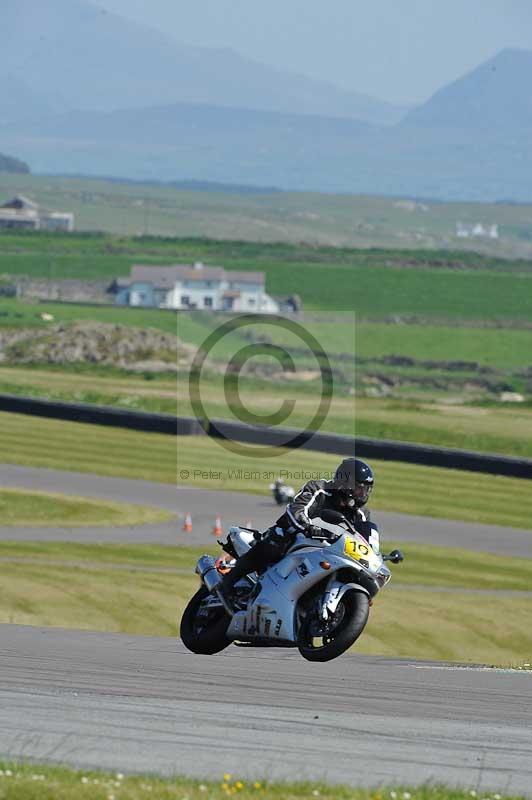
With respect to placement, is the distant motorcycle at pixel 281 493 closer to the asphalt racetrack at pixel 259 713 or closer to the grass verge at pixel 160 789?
the asphalt racetrack at pixel 259 713

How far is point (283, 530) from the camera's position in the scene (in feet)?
49.0

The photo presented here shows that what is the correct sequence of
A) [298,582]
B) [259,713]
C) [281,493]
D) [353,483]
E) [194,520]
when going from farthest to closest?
[281,493]
[194,520]
[353,483]
[298,582]
[259,713]

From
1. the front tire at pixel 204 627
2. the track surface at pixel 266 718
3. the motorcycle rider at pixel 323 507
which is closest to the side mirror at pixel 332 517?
the motorcycle rider at pixel 323 507

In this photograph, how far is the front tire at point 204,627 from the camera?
1608cm

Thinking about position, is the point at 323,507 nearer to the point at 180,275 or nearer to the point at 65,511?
the point at 65,511

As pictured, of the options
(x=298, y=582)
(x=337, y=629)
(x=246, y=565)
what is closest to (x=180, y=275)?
(x=246, y=565)

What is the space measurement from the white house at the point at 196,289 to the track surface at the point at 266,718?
162264 mm

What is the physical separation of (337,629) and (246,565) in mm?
1422

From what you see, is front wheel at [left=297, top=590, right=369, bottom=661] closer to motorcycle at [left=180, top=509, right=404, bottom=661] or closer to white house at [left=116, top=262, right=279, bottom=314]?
motorcycle at [left=180, top=509, right=404, bottom=661]

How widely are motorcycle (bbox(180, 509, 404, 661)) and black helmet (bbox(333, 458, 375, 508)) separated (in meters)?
0.27

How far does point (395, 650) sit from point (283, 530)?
1143cm

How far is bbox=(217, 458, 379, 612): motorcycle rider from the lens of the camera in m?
14.6

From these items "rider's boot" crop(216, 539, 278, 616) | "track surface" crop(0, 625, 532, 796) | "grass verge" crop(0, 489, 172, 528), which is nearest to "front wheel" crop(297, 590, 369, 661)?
"track surface" crop(0, 625, 532, 796)

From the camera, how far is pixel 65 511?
43.0m
